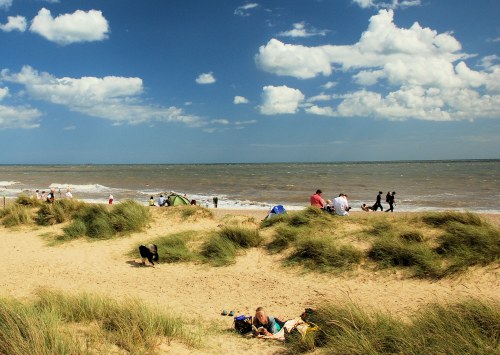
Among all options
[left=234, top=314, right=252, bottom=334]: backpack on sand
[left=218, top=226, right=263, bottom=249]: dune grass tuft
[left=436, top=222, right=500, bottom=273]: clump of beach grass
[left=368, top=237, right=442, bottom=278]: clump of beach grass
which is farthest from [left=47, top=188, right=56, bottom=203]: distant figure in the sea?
[left=436, top=222, right=500, bottom=273]: clump of beach grass

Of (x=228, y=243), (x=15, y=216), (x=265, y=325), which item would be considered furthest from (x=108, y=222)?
(x=265, y=325)

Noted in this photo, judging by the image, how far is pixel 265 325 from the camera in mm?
6805

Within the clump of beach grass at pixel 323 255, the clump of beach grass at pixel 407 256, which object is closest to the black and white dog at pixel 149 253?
the clump of beach grass at pixel 323 255

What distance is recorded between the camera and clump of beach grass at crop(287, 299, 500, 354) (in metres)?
4.66

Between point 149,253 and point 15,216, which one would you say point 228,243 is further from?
point 15,216

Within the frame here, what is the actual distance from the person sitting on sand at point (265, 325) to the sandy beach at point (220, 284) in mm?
262

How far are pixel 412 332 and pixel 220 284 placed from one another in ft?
17.5

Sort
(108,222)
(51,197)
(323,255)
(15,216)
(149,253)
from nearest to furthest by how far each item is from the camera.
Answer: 1. (323,255)
2. (149,253)
3. (108,222)
4. (15,216)
5. (51,197)

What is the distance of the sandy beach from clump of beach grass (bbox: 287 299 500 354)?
66cm

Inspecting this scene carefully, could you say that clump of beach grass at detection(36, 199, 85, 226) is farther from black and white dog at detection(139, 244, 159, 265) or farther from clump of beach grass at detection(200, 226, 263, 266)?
clump of beach grass at detection(200, 226, 263, 266)

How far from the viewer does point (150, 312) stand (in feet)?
19.1

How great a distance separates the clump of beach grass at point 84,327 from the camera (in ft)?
14.7

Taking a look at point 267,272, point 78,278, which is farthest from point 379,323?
point 78,278

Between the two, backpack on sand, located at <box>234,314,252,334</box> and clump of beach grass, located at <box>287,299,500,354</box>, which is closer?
clump of beach grass, located at <box>287,299,500,354</box>
